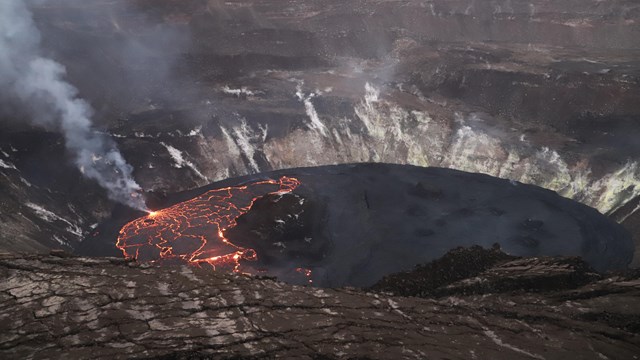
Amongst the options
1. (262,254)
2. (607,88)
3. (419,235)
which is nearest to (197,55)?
(262,254)

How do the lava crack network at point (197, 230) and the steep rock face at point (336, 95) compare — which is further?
the steep rock face at point (336, 95)

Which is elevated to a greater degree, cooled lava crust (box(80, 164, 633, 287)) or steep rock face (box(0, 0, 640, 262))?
steep rock face (box(0, 0, 640, 262))

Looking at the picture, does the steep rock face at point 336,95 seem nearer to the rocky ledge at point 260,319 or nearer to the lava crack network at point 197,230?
the lava crack network at point 197,230

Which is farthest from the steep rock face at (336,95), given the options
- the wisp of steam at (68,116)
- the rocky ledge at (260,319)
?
the rocky ledge at (260,319)

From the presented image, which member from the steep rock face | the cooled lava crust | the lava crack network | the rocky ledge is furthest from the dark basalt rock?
the steep rock face

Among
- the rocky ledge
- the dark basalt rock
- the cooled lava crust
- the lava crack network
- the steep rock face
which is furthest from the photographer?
the steep rock face

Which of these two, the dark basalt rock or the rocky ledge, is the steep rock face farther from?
the dark basalt rock
